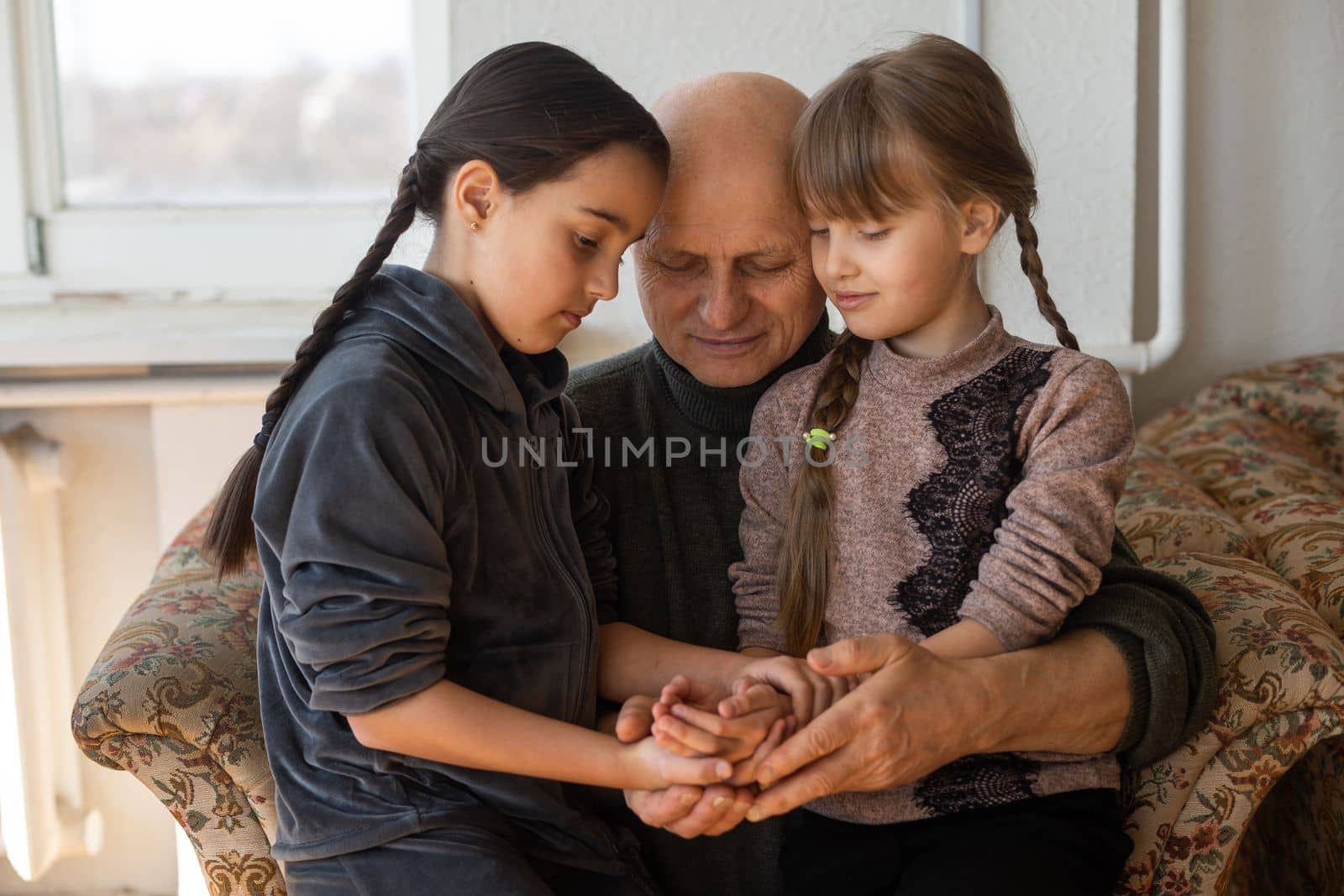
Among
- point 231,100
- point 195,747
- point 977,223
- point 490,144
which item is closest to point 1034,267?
point 977,223

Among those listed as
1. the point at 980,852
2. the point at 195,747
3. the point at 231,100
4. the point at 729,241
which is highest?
the point at 231,100

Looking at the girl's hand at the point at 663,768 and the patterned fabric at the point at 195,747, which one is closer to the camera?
the girl's hand at the point at 663,768

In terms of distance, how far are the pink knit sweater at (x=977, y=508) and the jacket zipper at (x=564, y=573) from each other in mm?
245

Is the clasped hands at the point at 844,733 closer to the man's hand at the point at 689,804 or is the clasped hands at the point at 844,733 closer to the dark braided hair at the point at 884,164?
the man's hand at the point at 689,804

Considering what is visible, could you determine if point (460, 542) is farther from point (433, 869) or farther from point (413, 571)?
point (433, 869)

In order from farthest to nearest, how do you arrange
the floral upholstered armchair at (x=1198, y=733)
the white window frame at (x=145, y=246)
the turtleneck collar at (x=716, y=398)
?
1. the white window frame at (x=145, y=246)
2. the turtleneck collar at (x=716, y=398)
3. the floral upholstered armchair at (x=1198, y=733)

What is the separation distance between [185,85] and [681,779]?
196cm

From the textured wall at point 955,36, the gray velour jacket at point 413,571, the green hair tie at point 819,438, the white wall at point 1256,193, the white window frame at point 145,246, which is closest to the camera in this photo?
the gray velour jacket at point 413,571

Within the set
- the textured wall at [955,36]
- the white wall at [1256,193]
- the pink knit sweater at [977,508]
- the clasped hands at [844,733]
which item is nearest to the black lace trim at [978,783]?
the pink knit sweater at [977,508]

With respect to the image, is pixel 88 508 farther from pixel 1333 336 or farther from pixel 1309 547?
pixel 1333 336

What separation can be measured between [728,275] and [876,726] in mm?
582

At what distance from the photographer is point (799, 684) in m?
1.25

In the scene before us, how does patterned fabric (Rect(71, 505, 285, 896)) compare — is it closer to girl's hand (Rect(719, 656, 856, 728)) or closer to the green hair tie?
girl's hand (Rect(719, 656, 856, 728))

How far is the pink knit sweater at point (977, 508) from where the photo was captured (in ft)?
4.08
